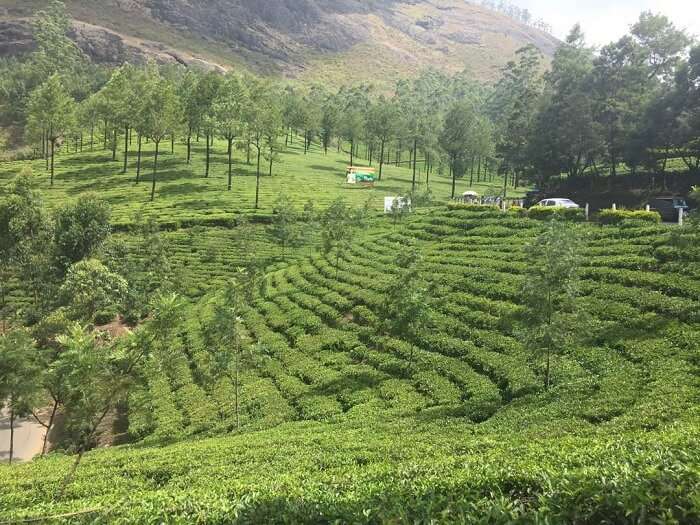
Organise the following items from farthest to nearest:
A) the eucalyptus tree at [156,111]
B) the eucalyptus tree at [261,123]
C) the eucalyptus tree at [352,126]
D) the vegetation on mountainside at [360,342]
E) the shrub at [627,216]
Result: the eucalyptus tree at [352,126]
the eucalyptus tree at [261,123]
the eucalyptus tree at [156,111]
the shrub at [627,216]
the vegetation on mountainside at [360,342]

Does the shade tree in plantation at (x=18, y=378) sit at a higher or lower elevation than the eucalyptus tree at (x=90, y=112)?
lower

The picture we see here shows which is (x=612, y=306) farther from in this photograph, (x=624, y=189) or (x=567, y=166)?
(x=567, y=166)

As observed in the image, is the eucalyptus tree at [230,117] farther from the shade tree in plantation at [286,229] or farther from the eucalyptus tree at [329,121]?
the eucalyptus tree at [329,121]

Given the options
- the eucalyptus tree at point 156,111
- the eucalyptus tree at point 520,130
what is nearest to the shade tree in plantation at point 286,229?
the eucalyptus tree at point 156,111

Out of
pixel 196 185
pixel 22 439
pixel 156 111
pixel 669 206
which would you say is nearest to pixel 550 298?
pixel 22 439

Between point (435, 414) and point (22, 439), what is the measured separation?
26.0 metres

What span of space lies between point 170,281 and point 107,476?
97.7 ft

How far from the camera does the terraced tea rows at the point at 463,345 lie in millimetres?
19031

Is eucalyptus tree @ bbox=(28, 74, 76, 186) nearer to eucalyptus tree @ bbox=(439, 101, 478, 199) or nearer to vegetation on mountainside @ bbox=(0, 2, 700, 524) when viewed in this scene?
vegetation on mountainside @ bbox=(0, 2, 700, 524)

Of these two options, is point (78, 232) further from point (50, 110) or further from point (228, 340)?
point (50, 110)

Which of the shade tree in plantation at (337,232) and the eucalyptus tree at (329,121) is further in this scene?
the eucalyptus tree at (329,121)

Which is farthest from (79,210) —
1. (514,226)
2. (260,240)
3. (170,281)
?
(514,226)

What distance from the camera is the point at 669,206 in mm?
44406

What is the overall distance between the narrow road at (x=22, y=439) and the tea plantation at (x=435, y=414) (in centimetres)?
571
